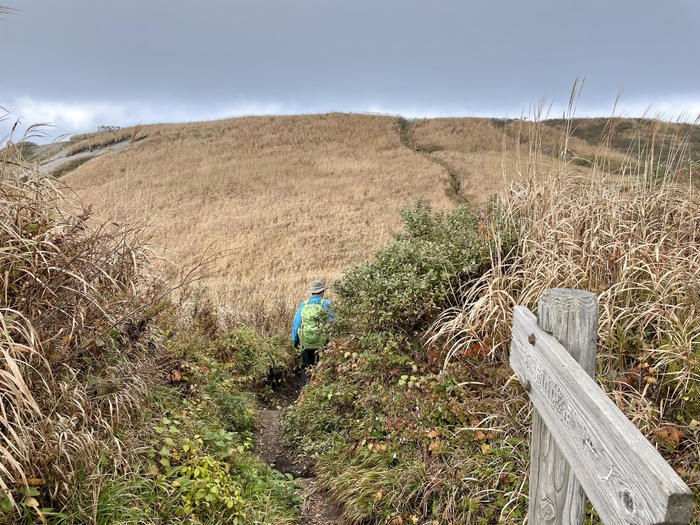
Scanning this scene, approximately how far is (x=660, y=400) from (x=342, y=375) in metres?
3.64

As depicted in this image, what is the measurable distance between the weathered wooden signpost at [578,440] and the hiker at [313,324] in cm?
562

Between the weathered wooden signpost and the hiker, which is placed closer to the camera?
the weathered wooden signpost

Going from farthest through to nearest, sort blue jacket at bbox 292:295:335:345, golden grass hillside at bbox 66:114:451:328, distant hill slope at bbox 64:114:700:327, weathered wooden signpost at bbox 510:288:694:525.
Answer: distant hill slope at bbox 64:114:700:327 → golden grass hillside at bbox 66:114:451:328 → blue jacket at bbox 292:295:335:345 → weathered wooden signpost at bbox 510:288:694:525

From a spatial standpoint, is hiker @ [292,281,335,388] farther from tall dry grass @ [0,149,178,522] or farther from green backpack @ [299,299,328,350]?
tall dry grass @ [0,149,178,522]

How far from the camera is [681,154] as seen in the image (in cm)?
582

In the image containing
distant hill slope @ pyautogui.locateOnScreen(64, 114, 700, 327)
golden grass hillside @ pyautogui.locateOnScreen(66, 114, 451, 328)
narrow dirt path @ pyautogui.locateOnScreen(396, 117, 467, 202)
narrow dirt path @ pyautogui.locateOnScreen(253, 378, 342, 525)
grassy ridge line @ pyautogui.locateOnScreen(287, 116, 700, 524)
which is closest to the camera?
grassy ridge line @ pyautogui.locateOnScreen(287, 116, 700, 524)

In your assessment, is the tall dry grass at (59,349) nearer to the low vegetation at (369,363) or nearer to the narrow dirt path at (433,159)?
the low vegetation at (369,363)

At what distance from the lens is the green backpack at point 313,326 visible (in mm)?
7934

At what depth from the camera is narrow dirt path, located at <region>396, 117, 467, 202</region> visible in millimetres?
31836

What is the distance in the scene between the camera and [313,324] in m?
7.98

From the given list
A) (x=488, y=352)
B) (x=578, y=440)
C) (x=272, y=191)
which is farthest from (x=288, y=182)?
(x=578, y=440)

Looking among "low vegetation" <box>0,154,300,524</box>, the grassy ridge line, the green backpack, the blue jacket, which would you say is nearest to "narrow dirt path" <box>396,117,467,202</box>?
the blue jacket

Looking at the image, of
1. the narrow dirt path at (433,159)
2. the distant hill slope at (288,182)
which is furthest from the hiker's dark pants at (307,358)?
the narrow dirt path at (433,159)

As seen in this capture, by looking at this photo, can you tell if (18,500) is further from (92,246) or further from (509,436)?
(509,436)
